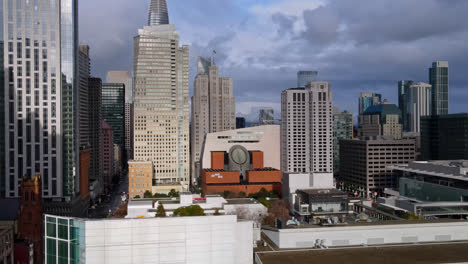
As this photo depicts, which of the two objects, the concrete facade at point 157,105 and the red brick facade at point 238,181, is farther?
the concrete facade at point 157,105

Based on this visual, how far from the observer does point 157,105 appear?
149m

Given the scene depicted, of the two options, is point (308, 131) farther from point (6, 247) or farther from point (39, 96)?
point (6, 247)

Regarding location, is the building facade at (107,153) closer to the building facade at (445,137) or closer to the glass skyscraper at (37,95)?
the glass skyscraper at (37,95)

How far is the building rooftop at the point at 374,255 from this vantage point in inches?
1362

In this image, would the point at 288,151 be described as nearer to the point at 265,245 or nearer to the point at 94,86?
the point at 94,86

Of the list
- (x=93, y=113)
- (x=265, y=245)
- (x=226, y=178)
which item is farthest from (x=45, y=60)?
(x=265, y=245)

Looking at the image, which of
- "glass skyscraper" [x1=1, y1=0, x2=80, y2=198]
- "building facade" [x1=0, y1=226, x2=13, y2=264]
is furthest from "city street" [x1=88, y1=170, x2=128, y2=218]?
"building facade" [x1=0, y1=226, x2=13, y2=264]

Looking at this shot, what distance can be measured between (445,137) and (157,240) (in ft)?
537

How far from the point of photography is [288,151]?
145 meters

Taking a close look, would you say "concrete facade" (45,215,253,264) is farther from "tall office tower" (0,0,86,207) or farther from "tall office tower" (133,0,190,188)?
"tall office tower" (133,0,190,188)

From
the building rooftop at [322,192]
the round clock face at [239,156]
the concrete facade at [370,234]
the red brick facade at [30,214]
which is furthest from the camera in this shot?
the round clock face at [239,156]

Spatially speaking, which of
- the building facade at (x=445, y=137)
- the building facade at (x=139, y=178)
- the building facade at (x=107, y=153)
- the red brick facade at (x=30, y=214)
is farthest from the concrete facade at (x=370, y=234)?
the building facade at (x=107, y=153)

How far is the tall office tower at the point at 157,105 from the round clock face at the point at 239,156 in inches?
991

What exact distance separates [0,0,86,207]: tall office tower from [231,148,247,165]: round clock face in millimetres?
52371
